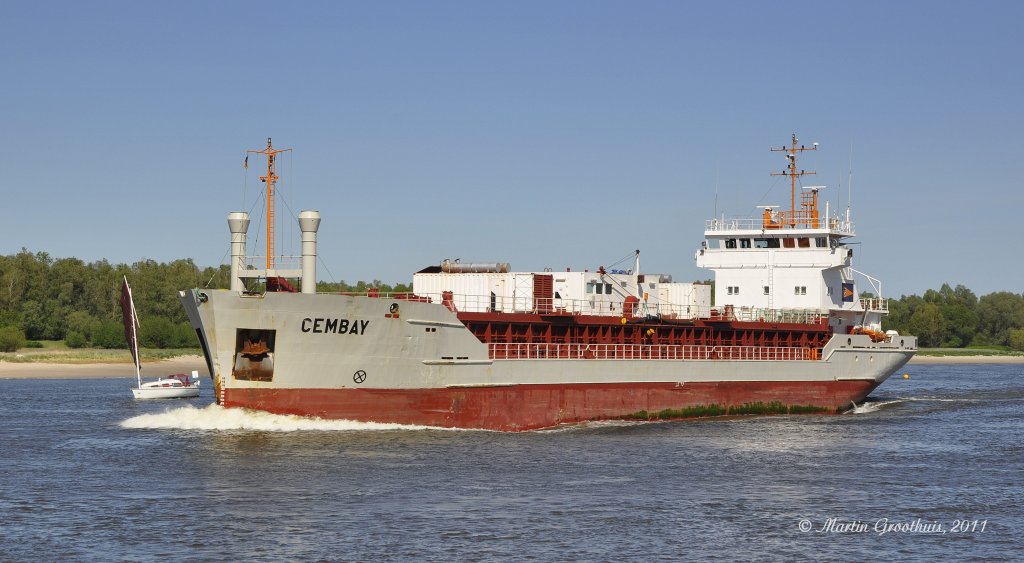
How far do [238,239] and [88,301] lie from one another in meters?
92.6

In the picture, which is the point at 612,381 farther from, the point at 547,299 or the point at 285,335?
the point at 285,335

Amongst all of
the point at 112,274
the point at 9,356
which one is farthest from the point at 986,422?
the point at 112,274

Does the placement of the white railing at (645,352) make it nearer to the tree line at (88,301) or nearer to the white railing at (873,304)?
the white railing at (873,304)

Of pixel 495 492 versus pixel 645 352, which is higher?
pixel 645 352

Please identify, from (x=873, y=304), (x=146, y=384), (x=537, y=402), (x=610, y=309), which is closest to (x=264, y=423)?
(x=537, y=402)

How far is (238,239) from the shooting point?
40.4 metres

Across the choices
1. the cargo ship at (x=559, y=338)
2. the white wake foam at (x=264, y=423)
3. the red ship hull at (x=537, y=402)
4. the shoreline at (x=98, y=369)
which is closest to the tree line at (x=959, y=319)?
the shoreline at (x=98, y=369)

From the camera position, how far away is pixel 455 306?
4462cm

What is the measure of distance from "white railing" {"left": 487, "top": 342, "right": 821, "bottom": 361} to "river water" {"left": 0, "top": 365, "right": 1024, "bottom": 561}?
10.2ft

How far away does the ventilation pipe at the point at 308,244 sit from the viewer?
1567 inches

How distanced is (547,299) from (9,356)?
67214mm

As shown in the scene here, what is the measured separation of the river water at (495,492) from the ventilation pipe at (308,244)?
193 inches

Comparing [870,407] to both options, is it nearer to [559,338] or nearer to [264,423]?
[559,338]

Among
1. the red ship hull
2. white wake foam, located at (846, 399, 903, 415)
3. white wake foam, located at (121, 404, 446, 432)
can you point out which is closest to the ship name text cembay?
the red ship hull
